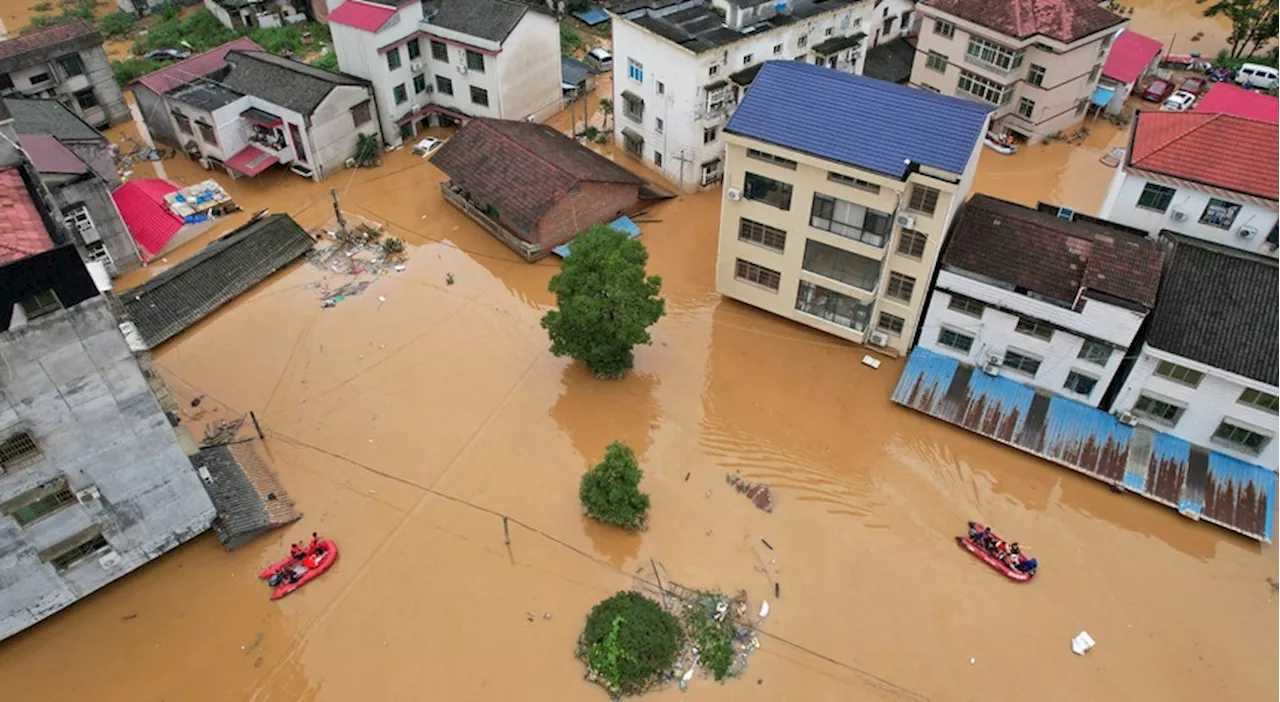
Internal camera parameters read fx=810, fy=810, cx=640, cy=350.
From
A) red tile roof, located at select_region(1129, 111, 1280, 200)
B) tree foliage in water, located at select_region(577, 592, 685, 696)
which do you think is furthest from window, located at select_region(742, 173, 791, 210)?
tree foliage in water, located at select_region(577, 592, 685, 696)

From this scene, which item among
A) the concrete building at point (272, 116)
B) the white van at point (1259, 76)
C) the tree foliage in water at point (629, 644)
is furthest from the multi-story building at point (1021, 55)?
the tree foliage in water at point (629, 644)

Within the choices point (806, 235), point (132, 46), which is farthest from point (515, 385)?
point (132, 46)

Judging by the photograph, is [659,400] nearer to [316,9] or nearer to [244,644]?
[244,644]

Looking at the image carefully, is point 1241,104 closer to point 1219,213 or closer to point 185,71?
point 1219,213

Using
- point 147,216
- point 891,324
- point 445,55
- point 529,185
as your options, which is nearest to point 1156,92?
point 891,324

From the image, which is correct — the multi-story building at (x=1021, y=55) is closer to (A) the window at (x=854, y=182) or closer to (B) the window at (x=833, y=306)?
(B) the window at (x=833, y=306)

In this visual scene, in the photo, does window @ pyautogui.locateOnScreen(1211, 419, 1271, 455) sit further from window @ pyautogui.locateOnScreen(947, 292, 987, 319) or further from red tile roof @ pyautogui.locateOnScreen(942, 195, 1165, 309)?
window @ pyautogui.locateOnScreen(947, 292, 987, 319)
